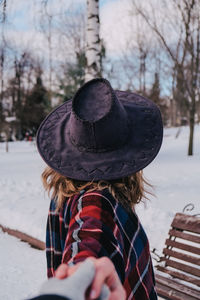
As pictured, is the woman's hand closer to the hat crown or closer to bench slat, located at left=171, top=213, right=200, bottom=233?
the hat crown

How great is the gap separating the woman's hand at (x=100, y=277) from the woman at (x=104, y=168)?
1.14ft

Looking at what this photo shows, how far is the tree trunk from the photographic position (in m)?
6.48

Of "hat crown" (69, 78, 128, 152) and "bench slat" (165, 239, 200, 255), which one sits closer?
"hat crown" (69, 78, 128, 152)

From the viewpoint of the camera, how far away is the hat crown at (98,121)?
1082 mm

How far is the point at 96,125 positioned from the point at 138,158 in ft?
0.66

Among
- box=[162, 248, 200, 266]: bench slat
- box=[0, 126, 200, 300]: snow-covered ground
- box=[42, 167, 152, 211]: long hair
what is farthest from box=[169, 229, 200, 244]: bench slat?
box=[42, 167, 152, 211]: long hair

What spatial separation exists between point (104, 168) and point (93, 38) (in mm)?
5934

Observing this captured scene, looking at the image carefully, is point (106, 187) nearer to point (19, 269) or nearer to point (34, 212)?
point (19, 269)

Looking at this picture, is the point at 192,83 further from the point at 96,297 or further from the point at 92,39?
the point at 96,297

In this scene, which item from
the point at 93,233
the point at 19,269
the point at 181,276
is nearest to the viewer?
the point at 93,233

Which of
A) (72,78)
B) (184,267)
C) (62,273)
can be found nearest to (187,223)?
(184,267)

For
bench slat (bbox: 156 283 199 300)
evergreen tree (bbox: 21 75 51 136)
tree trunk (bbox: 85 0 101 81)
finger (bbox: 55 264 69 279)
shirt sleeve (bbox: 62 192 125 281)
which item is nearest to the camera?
finger (bbox: 55 264 69 279)

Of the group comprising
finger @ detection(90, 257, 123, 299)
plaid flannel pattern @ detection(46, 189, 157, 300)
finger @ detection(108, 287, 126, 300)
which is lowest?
plaid flannel pattern @ detection(46, 189, 157, 300)

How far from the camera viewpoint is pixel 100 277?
0.54 metres
